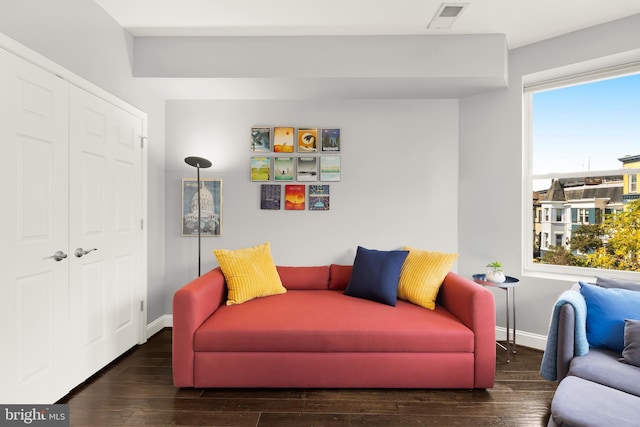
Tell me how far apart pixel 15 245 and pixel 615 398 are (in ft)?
10.2

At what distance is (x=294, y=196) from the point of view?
11.6ft

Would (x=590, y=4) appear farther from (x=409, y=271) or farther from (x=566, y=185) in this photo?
(x=409, y=271)

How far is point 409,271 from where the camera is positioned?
2.93m

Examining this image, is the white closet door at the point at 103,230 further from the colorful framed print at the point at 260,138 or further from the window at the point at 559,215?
the window at the point at 559,215

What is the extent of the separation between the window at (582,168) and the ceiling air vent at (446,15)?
3.72ft

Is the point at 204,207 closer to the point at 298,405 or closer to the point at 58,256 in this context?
the point at 58,256

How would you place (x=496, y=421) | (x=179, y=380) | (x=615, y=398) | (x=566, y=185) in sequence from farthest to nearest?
(x=566, y=185) → (x=179, y=380) → (x=496, y=421) → (x=615, y=398)

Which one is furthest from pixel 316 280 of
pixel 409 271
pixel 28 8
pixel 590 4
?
pixel 590 4

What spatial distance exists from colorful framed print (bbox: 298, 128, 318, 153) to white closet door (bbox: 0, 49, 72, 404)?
6.50ft

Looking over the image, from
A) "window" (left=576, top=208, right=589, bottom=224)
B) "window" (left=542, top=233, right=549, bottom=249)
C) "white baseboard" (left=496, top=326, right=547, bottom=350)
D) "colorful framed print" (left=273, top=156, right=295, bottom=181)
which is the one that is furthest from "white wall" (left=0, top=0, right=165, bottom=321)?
"window" (left=576, top=208, right=589, bottom=224)

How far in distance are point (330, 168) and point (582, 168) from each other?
232 cm

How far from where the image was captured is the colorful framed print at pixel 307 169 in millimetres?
3545

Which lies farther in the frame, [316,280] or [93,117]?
[316,280]

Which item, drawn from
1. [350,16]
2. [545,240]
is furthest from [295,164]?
[545,240]
